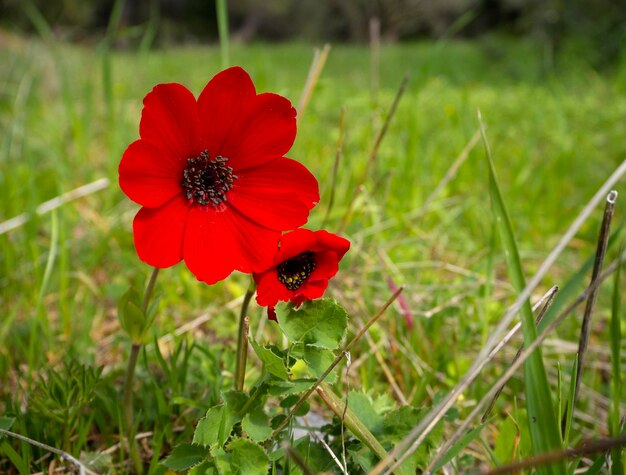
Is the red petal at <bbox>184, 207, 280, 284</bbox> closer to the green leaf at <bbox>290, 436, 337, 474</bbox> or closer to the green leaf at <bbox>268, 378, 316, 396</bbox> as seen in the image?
the green leaf at <bbox>268, 378, 316, 396</bbox>

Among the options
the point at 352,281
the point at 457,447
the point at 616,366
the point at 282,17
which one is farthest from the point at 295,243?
the point at 282,17

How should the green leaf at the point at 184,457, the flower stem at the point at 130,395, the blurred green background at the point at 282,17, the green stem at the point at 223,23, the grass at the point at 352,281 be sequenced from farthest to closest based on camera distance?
1. the blurred green background at the point at 282,17
2. the green stem at the point at 223,23
3. the grass at the point at 352,281
4. the flower stem at the point at 130,395
5. the green leaf at the point at 184,457

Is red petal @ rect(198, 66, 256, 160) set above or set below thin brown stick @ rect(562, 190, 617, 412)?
above

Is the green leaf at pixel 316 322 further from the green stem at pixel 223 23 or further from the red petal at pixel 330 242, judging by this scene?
the green stem at pixel 223 23

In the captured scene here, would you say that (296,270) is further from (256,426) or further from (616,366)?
(616,366)

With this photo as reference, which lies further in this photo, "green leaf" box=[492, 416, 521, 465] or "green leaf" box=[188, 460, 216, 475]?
"green leaf" box=[492, 416, 521, 465]

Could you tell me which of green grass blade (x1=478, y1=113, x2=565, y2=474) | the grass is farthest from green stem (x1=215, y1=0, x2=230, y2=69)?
green grass blade (x1=478, y1=113, x2=565, y2=474)

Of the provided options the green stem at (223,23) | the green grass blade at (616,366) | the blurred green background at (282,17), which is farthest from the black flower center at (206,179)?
the blurred green background at (282,17)

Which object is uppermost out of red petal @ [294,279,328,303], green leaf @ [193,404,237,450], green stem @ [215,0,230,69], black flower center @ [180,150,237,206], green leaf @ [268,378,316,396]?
green stem @ [215,0,230,69]
